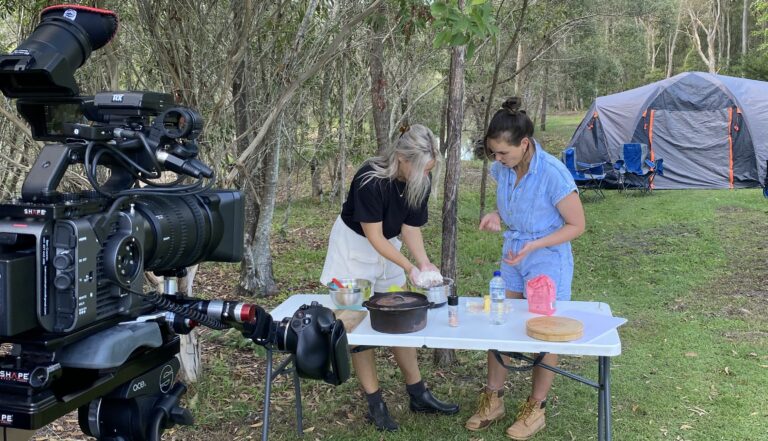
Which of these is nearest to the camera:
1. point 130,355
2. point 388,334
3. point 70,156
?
point 70,156

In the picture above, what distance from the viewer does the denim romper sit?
3.01 m

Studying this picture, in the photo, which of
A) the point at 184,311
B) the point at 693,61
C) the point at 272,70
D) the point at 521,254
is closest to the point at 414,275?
the point at 521,254

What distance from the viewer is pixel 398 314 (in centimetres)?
271

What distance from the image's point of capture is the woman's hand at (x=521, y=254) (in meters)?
2.99

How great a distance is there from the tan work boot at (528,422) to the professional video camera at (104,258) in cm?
175

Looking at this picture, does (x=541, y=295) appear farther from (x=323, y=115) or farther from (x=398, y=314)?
(x=323, y=115)

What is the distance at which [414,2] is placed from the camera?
4.45 metres

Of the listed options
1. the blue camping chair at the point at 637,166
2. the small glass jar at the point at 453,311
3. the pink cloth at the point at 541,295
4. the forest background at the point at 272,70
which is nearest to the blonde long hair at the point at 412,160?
the forest background at the point at 272,70

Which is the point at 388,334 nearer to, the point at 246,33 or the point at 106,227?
the point at 106,227

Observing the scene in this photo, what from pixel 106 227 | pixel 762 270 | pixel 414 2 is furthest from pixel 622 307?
pixel 106 227

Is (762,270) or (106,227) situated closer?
(106,227)

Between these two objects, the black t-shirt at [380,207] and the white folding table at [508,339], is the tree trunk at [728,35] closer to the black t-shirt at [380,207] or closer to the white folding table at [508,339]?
the black t-shirt at [380,207]

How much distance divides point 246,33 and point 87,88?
1.52 metres

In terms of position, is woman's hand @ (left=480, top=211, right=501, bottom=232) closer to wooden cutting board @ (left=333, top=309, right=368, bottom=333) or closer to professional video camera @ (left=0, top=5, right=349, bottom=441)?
wooden cutting board @ (left=333, top=309, right=368, bottom=333)
